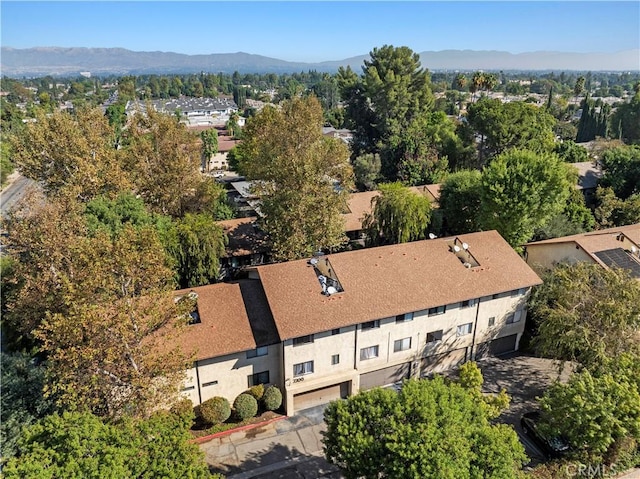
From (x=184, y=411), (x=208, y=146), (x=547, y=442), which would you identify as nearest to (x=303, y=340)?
(x=184, y=411)

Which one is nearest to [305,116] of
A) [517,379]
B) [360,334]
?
[360,334]

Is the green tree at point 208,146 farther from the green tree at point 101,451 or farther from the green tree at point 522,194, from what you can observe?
the green tree at point 101,451

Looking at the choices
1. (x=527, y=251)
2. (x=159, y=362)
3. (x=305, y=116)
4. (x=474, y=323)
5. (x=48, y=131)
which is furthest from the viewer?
(x=305, y=116)

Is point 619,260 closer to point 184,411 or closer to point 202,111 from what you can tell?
point 184,411

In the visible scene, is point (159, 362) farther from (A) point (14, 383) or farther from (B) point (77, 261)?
(A) point (14, 383)

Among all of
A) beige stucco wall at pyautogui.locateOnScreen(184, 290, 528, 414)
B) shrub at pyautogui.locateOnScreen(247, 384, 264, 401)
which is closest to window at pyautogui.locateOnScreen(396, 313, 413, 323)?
beige stucco wall at pyautogui.locateOnScreen(184, 290, 528, 414)

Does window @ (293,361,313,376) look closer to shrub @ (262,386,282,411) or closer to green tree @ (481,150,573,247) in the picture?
shrub @ (262,386,282,411)
